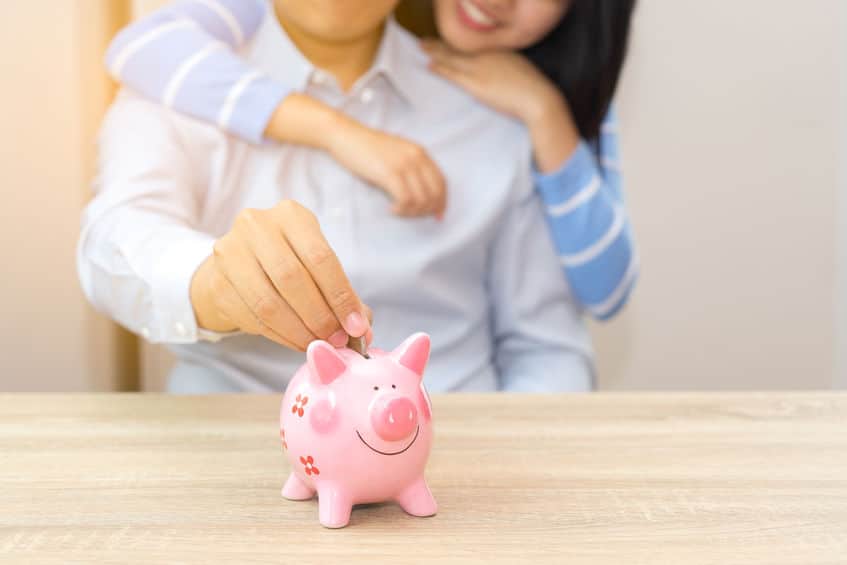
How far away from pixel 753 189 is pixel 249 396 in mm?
1132

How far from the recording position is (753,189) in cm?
167

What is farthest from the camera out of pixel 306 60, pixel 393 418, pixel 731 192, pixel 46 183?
pixel 731 192

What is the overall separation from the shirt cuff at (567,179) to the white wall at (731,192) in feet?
1.54

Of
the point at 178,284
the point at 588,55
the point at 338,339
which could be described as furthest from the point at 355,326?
the point at 588,55

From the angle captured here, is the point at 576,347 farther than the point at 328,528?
Yes

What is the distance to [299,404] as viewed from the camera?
58 cm

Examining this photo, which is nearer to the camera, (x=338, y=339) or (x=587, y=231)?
(x=338, y=339)

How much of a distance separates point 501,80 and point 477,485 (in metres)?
0.70

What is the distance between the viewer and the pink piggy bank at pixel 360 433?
559 millimetres

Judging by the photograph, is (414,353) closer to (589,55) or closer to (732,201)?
(589,55)

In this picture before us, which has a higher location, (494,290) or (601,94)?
(601,94)

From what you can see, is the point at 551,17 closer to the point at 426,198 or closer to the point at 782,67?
the point at 426,198

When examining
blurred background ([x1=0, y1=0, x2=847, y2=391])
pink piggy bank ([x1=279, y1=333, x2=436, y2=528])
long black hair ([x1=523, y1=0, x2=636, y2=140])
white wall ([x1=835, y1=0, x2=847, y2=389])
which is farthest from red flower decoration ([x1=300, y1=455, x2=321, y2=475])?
white wall ([x1=835, y1=0, x2=847, y2=389])

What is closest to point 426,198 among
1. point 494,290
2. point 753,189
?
point 494,290
